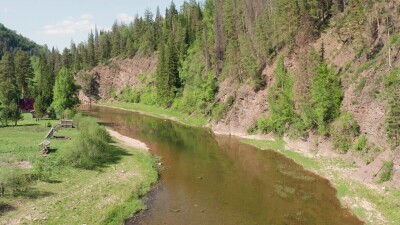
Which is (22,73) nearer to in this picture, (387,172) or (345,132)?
(345,132)

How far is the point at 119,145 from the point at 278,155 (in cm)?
2599

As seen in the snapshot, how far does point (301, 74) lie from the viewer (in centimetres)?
6169

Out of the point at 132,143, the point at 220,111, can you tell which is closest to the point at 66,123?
the point at 132,143

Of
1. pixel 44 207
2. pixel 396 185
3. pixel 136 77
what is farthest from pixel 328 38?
pixel 136 77

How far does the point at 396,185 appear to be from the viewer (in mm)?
34562

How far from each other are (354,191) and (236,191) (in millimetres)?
12094

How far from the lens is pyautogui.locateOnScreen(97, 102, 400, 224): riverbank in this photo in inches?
1201

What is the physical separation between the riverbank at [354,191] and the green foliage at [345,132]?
1994 millimetres

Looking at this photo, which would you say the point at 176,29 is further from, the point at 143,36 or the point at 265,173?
the point at 265,173

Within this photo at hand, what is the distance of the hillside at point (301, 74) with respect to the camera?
1783 inches

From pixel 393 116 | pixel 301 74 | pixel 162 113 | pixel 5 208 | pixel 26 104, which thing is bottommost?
pixel 5 208

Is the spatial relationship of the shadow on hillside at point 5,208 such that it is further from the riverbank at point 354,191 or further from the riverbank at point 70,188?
the riverbank at point 354,191

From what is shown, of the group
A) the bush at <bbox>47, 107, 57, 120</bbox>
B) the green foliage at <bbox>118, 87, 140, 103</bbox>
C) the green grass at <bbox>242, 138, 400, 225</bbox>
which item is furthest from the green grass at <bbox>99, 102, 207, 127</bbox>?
the green grass at <bbox>242, 138, 400, 225</bbox>

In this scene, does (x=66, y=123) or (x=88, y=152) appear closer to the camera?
(x=88, y=152)
